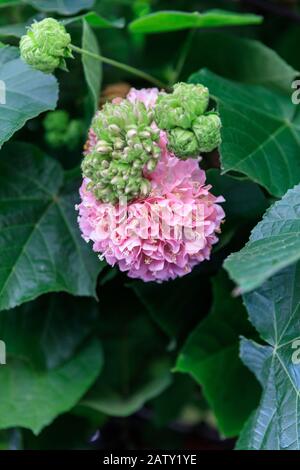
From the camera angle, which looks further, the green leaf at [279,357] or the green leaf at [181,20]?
the green leaf at [181,20]

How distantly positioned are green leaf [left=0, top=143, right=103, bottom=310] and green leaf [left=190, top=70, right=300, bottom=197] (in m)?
0.21

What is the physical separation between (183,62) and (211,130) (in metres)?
0.38

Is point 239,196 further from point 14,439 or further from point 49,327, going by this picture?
point 14,439

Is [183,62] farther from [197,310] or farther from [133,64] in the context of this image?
[197,310]

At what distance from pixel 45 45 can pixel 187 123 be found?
16cm

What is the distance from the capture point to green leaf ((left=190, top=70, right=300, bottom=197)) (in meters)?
0.77

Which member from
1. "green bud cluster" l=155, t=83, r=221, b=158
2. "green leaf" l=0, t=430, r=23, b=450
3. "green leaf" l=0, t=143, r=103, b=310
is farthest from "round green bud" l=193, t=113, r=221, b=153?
"green leaf" l=0, t=430, r=23, b=450

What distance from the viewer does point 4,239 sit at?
0.86 metres

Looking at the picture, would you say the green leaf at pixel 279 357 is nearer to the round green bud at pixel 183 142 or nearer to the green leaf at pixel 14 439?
the round green bud at pixel 183 142

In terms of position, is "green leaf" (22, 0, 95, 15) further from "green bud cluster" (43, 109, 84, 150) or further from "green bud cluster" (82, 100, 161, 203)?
"green bud cluster" (82, 100, 161, 203)

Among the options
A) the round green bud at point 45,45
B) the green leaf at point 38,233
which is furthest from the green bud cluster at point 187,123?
the green leaf at point 38,233

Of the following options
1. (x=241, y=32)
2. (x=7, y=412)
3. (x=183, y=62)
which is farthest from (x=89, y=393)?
(x=241, y=32)

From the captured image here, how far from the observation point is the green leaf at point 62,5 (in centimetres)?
94

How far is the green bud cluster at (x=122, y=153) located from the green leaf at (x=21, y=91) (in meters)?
0.10
